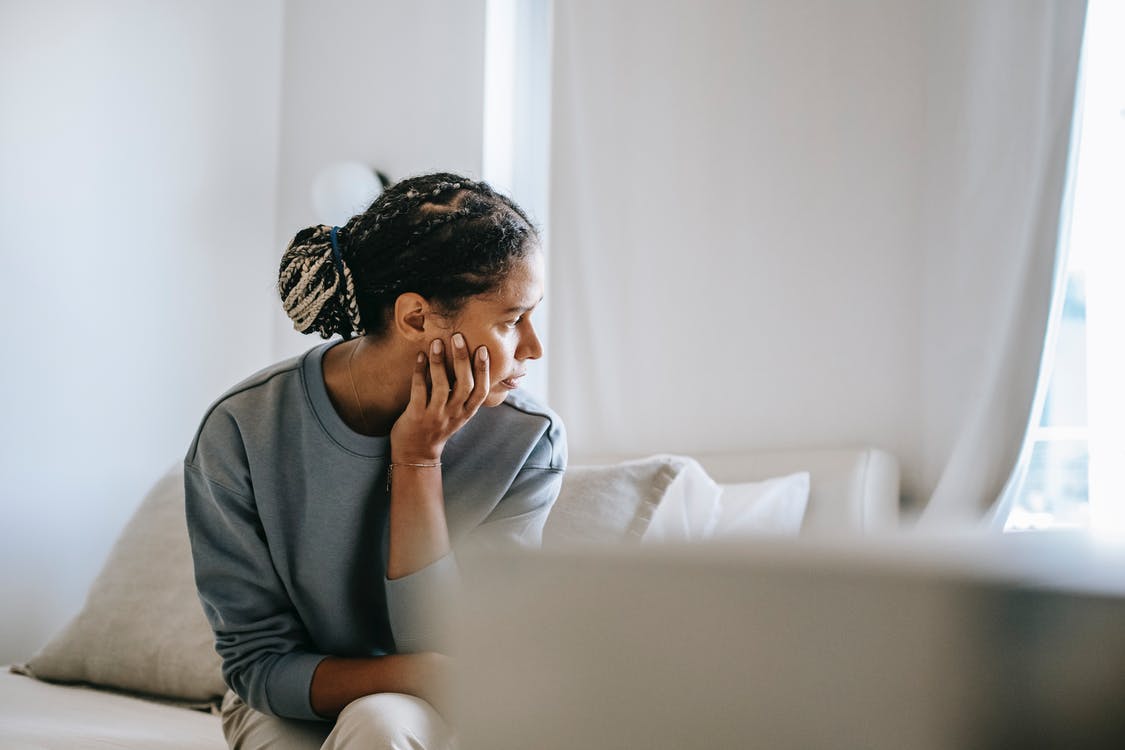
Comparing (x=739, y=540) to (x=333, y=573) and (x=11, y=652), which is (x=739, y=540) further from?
(x=11, y=652)

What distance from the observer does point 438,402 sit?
1.16 metres

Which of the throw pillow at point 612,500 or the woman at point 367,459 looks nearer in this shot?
the woman at point 367,459

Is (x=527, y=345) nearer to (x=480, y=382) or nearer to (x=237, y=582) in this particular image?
(x=480, y=382)

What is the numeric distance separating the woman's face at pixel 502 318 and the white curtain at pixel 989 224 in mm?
1073

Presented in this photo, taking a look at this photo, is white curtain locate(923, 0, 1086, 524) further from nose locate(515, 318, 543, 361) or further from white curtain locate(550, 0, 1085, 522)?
nose locate(515, 318, 543, 361)

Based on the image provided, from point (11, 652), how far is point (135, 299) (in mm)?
901

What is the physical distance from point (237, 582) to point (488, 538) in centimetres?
29

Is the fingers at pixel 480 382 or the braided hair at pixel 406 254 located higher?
the braided hair at pixel 406 254

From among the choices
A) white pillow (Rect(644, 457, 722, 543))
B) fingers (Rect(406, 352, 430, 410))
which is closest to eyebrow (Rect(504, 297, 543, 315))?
fingers (Rect(406, 352, 430, 410))

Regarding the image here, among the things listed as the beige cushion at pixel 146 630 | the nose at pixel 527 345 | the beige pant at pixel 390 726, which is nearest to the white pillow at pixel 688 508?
the nose at pixel 527 345

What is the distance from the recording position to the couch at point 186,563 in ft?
5.16

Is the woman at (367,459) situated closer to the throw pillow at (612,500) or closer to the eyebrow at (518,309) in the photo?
A: the eyebrow at (518,309)

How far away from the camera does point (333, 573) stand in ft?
3.94

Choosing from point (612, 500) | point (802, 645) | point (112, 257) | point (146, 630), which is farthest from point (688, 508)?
point (112, 257)
